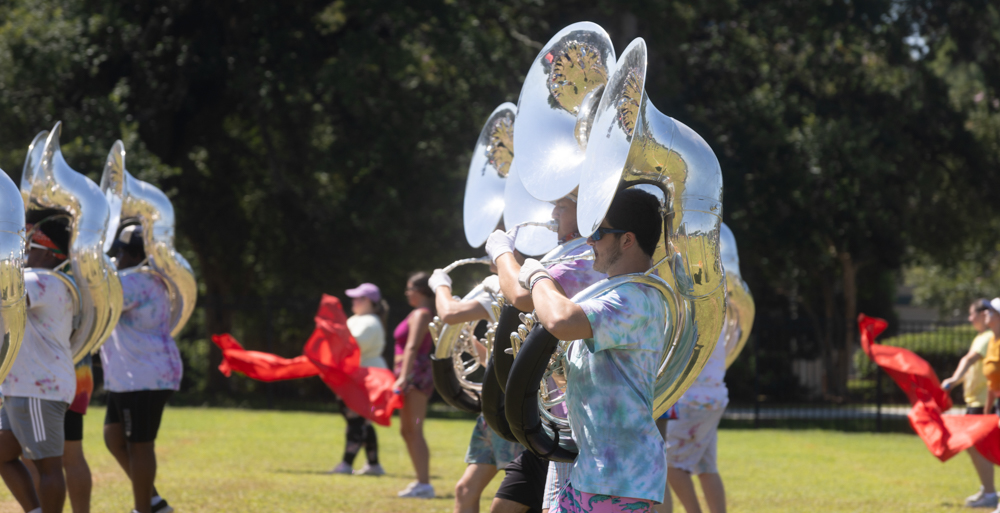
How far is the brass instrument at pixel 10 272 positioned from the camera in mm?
3416

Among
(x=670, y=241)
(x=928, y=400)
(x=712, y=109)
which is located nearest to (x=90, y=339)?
(x=670, y=241)

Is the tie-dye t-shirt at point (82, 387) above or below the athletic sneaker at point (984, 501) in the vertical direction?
→ above

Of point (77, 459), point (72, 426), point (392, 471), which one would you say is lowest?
point (392, 471)

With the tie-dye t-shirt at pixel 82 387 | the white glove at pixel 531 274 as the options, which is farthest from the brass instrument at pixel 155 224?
the white glove at pixel 531 274

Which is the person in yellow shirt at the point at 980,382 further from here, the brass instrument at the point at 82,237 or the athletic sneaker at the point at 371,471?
the brass instrument at the point at 82,237

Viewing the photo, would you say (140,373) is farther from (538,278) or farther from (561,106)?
(538,278)

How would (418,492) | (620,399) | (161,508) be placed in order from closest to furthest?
(620,399) < (161,508) < (418,492)

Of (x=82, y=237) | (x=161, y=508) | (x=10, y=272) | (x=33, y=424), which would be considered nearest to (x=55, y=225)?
(x=82, y=237)

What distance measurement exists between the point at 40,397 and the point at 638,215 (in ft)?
10.5

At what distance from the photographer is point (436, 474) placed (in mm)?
8859

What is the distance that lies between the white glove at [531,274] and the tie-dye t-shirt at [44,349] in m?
2.78

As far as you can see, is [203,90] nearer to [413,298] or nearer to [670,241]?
[413,298]

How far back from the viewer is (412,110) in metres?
16.1

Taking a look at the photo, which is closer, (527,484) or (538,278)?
(538,278)
